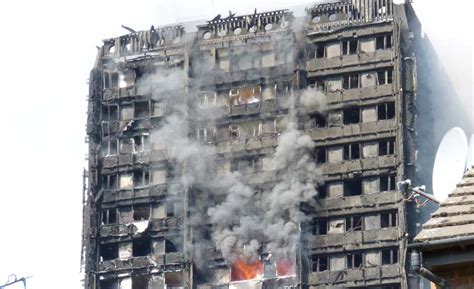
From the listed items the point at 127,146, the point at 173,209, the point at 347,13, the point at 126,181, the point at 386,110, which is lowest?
the point at 173,209

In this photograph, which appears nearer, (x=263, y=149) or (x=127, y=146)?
(x=263, y=149)

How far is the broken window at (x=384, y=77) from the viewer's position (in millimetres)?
107438

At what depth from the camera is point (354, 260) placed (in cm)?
10275

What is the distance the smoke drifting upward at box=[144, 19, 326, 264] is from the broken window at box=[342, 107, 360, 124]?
1578 millimetres

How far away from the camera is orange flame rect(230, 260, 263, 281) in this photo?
345ft

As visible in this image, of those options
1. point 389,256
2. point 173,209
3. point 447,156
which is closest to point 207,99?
point 173,209

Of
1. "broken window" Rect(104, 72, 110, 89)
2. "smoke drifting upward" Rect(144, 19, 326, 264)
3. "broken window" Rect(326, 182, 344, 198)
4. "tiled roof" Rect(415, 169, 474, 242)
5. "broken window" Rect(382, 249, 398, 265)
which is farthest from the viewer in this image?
"broken window" Rect(104, 72, 110, 89)

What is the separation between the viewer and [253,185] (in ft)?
351

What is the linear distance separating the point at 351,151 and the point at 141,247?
1495 cm

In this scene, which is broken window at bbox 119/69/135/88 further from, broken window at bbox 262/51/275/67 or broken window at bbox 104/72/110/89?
broken window at bbox 262/51/275/67

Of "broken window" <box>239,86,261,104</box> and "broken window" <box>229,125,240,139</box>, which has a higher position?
"broken window" <box>239,86,261,104</box>

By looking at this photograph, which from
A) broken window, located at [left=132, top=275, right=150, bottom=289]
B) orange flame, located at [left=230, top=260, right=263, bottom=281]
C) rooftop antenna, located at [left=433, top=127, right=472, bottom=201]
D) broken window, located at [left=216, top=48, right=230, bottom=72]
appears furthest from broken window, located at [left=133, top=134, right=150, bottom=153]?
rooftop antenna, located at [left=433, top=127, right=472, bottom=201]

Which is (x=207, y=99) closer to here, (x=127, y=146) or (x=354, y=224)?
(x=127, y=146)

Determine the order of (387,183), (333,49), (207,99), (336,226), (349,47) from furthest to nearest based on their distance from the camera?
1. (207,99)
2. (333,49)
3. (349,47)
4. (387,183)
5. (336,226)
